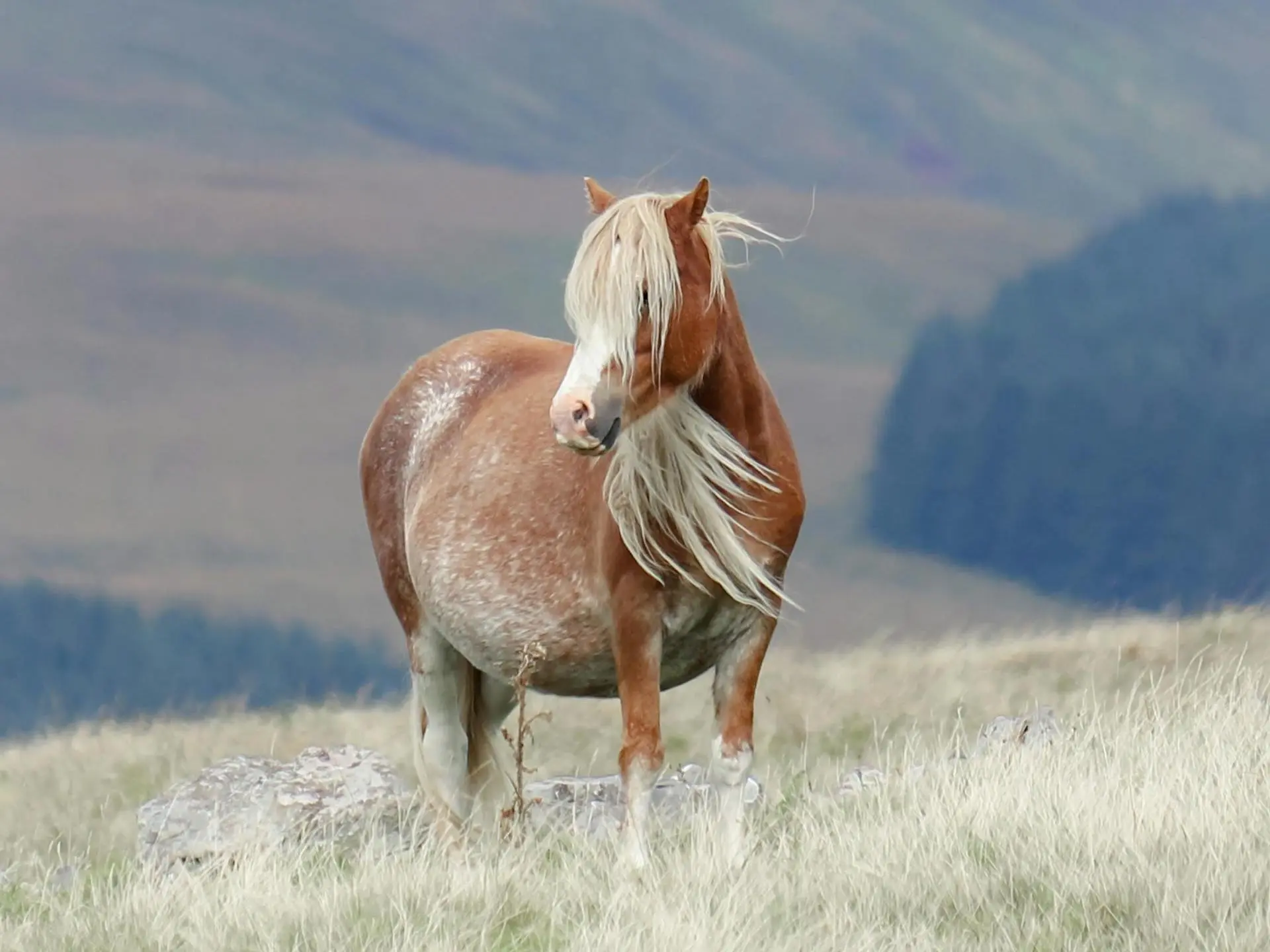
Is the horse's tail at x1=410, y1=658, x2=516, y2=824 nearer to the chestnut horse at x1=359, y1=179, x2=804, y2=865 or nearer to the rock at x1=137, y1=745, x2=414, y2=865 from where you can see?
the chestnut horse at x1=359, y1=179, x2=804, y2=865

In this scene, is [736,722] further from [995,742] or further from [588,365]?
[995,742]

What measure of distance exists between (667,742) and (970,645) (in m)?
3.27

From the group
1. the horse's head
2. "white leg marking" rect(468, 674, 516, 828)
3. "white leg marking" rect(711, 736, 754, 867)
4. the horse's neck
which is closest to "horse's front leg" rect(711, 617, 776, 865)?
"white leg marking" rect(711, 736, 754, 867)

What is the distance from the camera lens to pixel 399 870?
564 centimetres

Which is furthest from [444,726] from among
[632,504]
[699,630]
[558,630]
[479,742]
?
[632,504]

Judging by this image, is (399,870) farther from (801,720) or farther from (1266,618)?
(1266,618)

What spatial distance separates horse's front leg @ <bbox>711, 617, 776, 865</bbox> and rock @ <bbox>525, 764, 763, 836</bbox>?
1451 millimetres

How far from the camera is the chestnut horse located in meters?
5.37

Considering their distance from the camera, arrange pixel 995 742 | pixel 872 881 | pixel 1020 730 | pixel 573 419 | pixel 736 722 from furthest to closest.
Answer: pixel 1020 730
pixel 995 742
pixel 736 722
pixel 872 881
pixel 573 419

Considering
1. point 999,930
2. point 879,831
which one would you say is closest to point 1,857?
point 879,831

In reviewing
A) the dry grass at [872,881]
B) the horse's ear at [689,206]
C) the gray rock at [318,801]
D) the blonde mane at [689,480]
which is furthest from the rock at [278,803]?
the horse's ear at [689,206]

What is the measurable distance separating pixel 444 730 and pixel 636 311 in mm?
3089

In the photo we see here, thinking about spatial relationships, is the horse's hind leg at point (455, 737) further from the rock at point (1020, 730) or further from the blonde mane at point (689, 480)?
the rock at point (1020, 730)

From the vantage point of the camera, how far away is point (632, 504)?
586cm
